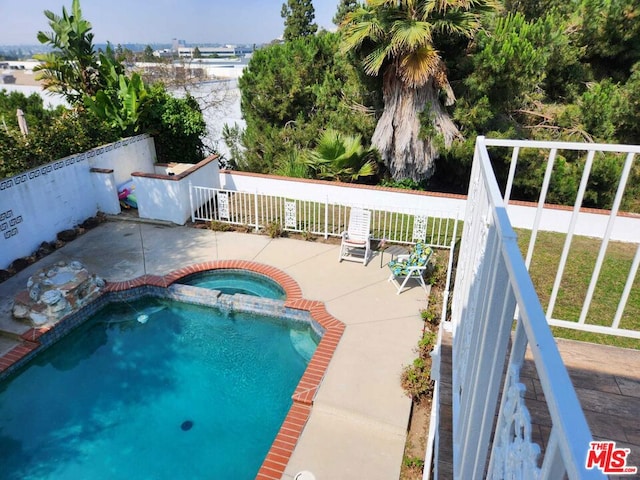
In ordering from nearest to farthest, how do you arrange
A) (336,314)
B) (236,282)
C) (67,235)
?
(336,314)
(236,282)
(67,235)

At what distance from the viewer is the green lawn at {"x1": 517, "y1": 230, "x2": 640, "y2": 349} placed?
6.37m

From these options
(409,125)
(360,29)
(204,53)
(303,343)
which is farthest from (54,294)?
(204,53)

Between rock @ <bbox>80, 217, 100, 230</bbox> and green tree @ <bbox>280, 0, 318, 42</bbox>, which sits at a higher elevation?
green tree @ <bbox>280, 0, 318, 42</bbox>

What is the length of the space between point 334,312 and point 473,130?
7855 mm

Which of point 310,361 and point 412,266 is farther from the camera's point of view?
point 412,266

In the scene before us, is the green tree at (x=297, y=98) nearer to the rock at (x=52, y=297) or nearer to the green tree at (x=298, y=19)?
the rock at (x=52, y=297)

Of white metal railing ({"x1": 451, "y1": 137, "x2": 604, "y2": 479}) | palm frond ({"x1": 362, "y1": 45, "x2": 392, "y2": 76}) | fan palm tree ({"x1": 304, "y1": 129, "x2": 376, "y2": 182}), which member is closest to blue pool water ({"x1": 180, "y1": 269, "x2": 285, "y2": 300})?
fan palm tree ({"x1": 304, "y1": 129, "x2": 376, "y2": 182})

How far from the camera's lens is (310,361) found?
6035 millimetres

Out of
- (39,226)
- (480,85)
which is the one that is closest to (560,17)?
(480,85)

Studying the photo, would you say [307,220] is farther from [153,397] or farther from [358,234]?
[153,397]

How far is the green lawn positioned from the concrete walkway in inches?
83.8

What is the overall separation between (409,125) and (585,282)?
617 centimetres

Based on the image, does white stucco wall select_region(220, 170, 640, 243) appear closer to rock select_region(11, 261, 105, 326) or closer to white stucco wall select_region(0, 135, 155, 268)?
white stucco wall select_region(0, 135, 155, 268)

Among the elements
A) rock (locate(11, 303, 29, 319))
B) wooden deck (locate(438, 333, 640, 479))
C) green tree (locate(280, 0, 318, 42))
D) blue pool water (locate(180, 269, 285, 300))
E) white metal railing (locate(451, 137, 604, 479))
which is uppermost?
green tree (locate(280, 0, 318, 42))
